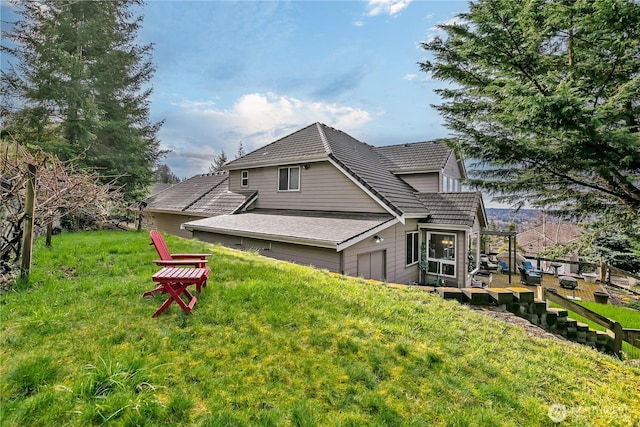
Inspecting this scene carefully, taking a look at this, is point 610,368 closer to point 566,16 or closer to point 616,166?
point 616,166

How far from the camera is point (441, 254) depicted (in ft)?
39.4

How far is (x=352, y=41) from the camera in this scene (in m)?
10.2

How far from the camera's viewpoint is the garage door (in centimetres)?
924

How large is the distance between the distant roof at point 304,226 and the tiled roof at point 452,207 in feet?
10.3

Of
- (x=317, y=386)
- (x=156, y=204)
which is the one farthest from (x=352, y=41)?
(x=156, y=204)

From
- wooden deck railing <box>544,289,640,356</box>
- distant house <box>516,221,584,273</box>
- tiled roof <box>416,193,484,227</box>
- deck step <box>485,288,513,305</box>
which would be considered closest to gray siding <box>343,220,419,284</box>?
tiled roof <box>416,193,484,227</box>

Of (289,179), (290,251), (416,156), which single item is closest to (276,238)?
(290,251)

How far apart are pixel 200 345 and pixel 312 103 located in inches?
665

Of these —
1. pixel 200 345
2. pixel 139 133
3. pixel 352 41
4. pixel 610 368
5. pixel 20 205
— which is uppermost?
pixel 352 41

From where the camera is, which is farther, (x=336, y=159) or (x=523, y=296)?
(x=336, y=159)

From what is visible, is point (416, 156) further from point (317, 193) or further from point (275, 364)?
point (275, 364)

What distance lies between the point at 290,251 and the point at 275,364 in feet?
21.6

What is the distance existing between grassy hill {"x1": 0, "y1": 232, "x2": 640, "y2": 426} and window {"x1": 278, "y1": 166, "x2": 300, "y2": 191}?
8316 millimetres

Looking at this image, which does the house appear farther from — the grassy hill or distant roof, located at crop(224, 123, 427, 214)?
the grassy hill
